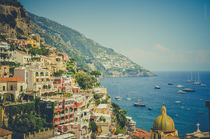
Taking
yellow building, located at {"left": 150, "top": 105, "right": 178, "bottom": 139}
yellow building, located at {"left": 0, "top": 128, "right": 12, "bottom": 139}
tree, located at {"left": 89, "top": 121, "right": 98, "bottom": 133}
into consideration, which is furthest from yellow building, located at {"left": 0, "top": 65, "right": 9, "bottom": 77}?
yellow building, located at {"left": 150, "top": 105, "right": 178, "bottom": 139}

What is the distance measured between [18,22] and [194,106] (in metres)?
87.9

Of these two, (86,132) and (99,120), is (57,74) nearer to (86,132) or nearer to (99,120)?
(99,120)

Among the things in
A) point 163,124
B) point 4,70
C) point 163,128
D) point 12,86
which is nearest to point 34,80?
point 12,86

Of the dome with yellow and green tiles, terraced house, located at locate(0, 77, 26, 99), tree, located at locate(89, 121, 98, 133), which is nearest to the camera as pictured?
the dome with yellow and green tiles

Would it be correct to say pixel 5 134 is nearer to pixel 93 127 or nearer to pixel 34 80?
pixel 34 80

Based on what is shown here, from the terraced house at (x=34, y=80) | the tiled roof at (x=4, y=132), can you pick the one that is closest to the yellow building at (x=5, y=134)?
the tiled roof at (x=4, y=132)

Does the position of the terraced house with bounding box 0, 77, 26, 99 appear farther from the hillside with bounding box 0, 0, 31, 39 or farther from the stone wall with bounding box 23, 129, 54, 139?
the hillside with bounding box 0, 0, 31, 39

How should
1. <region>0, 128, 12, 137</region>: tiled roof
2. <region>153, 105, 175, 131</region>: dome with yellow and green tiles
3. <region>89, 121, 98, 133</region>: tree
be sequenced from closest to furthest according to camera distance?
<region>153, 105, 175, 131</region>: dome with yellow and green tiles, <region>0, 128, 12, 137</region>: tiled roof, <region>89, 121, 98, 133</region>: tree

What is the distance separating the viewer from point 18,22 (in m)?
74.4

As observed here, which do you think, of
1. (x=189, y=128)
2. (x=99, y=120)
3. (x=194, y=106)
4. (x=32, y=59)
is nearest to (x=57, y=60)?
(x=32, y=59)

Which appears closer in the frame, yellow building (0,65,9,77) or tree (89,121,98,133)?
tree (89,121,98,133)

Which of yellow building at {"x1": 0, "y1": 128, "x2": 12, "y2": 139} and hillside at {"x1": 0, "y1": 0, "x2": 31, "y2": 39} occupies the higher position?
hillside at {"x1": 0, "y1": 0, "x2": 31, "y2": 39}

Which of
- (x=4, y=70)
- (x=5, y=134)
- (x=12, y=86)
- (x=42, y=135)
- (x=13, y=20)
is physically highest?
(x=13, y=20)

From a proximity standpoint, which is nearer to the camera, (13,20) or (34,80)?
(34,80)
